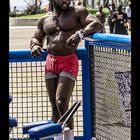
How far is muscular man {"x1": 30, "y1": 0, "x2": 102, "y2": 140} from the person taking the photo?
4.96 metres

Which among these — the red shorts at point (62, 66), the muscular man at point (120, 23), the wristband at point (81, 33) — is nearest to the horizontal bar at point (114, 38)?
the wristband at point (81, 33)

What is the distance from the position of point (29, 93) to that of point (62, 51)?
26.2 inches

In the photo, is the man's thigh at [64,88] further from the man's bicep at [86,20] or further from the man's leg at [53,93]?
the man's bicep at [86,20]

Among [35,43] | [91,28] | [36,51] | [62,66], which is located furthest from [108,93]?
[35,43]

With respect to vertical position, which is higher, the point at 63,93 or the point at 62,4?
the point at 62,4

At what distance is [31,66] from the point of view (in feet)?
17.7

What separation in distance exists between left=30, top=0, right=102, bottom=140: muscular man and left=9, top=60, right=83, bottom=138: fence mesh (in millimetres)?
326

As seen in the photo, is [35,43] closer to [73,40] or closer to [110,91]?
[73,40]

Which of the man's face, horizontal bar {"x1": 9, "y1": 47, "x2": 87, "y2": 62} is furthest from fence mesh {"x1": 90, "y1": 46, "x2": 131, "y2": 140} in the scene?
the man's face

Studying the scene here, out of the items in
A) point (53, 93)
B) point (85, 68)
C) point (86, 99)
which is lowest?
point (86, 99)

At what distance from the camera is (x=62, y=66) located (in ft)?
16.5
